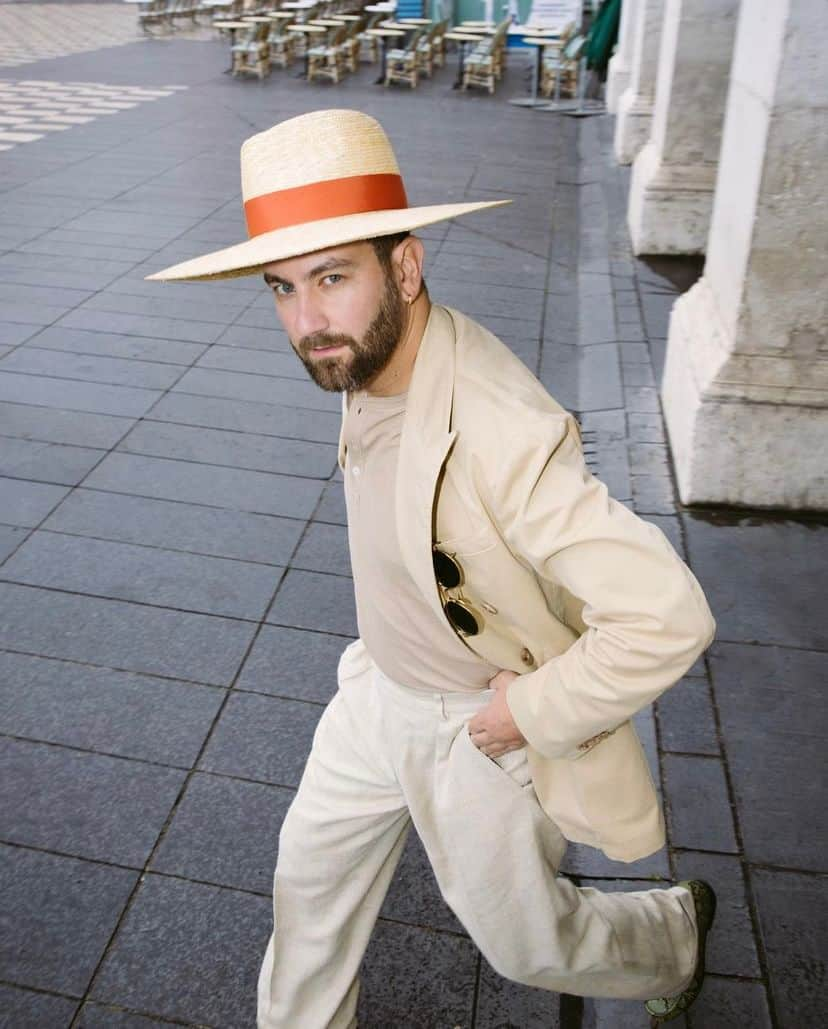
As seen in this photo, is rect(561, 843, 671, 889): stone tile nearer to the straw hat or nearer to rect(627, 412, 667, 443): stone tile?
the straw hat

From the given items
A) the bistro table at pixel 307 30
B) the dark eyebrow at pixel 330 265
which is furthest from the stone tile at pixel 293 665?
the bistro table at pixel 307 30

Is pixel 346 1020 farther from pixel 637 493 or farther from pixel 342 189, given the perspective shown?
pixel 637 493

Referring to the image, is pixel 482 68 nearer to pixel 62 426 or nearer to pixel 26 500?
pixel 62 426

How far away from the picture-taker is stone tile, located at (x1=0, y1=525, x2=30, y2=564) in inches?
172

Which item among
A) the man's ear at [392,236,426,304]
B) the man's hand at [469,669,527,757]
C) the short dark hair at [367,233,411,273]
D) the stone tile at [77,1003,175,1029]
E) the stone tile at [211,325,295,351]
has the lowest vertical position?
the stone tile at [211,325,295,351]

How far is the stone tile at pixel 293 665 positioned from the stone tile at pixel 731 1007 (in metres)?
1.55

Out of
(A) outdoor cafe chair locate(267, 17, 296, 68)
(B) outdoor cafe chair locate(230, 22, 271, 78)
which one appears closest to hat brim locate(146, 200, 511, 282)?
(B) outdoor cafe chair locate(230, 22, 271, 78)

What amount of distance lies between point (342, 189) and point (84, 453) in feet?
12.3

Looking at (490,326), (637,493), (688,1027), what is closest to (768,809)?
(688,1027)

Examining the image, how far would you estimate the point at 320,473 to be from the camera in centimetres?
509

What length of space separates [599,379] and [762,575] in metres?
2.33

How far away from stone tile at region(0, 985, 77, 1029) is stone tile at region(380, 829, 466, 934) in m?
0.82

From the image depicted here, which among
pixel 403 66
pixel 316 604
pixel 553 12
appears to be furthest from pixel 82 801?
pixel 553 12

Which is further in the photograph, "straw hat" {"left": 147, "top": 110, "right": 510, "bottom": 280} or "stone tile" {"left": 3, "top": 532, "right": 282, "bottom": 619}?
"stone tile" {"left": 3, "top": 532, "right": 282, "bottom": 619}
